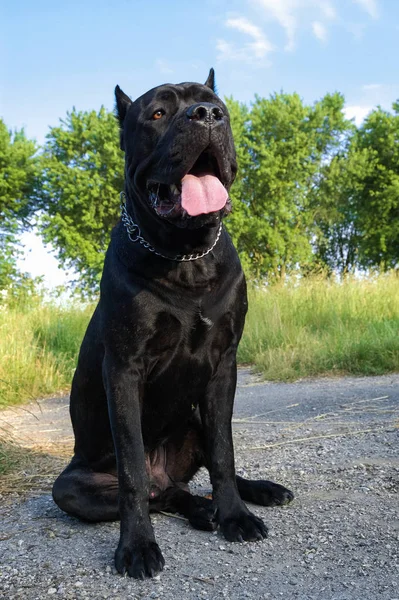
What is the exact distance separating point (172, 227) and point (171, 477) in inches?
44.5

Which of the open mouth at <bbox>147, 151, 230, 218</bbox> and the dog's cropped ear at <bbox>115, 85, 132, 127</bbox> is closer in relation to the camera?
the open mouth at <bbox>147, 151, 230, 218</bbox>

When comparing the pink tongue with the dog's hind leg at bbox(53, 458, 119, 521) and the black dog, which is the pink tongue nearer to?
the black dog

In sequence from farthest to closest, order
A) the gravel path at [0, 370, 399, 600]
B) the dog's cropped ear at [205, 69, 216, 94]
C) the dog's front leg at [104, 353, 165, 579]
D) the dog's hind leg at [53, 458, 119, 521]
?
the dog's cropped ear at [205, 69, 216, 94]
the dog's hind leg at [53, 458, 119, 521]
the dog's front leg at [104, 353, 165, 579]
the gravel path at [0, 370, 399, 600]

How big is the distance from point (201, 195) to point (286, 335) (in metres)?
6.74

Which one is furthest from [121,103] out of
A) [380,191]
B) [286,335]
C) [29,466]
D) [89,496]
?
[380,191]

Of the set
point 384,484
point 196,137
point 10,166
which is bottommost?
point 384,484

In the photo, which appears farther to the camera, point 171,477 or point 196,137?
point 171,477

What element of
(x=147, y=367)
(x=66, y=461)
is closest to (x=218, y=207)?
(x=147, y=367)

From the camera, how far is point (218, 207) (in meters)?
2.29

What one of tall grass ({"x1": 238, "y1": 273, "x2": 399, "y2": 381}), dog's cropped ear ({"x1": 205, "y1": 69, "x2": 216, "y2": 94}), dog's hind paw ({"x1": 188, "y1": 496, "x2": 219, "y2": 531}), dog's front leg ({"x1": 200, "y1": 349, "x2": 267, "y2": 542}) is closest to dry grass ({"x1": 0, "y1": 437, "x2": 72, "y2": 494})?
dog's hind paw ({"x1": 188, "y1": 496, "x2": 219, "y2": 531})

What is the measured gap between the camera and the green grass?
718cm

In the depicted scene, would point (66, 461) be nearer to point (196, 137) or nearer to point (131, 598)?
point (131, 598)

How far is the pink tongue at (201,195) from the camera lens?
2273mm

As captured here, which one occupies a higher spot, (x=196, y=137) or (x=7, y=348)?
(x=196, y=137)
